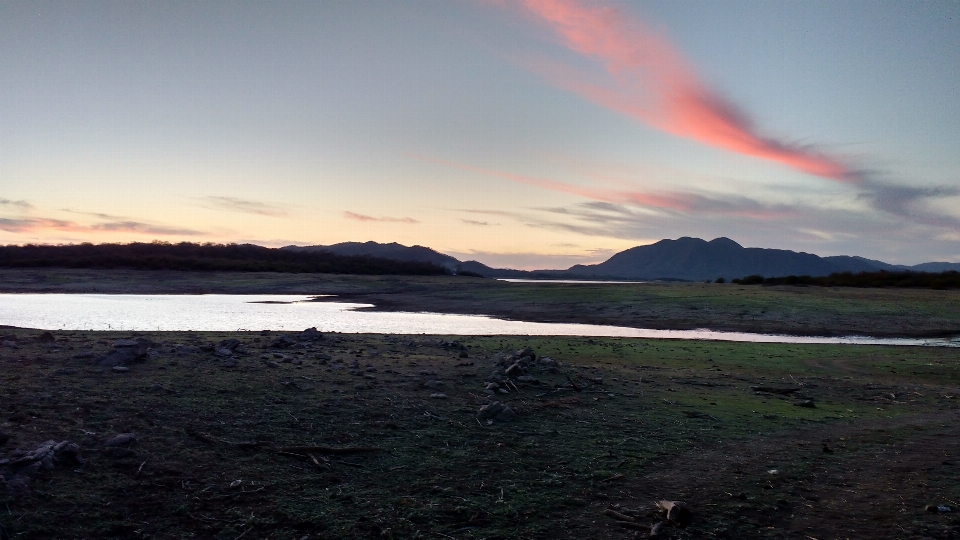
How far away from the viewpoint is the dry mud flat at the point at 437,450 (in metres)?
6.07

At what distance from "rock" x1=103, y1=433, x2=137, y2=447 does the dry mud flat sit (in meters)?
0.02

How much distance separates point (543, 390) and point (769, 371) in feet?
28.8

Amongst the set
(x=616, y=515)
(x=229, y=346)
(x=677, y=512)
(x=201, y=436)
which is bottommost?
(x=616, y=515)

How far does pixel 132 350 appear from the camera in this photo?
11.8 metres

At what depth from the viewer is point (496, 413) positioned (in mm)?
9977

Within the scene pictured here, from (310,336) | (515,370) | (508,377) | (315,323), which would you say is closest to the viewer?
(508,377)

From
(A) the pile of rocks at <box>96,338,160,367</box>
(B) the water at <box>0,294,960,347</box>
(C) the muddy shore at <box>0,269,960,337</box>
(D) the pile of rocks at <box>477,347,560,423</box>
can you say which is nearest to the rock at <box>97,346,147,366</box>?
(A) the pile of rocks at <box>96,338,160,367</box>

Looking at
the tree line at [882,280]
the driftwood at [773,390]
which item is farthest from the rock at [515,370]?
the tree line at [882,280]

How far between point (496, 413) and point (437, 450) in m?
1.89

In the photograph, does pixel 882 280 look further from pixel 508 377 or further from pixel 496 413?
pixel 496 413

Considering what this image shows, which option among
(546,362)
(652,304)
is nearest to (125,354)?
(546,362)

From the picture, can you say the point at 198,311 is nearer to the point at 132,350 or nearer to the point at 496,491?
the point at 132,350

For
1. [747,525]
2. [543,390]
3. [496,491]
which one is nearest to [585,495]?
[496,491]

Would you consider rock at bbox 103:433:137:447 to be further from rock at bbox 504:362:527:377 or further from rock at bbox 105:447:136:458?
rock at bbox 504:362:527:377
